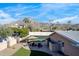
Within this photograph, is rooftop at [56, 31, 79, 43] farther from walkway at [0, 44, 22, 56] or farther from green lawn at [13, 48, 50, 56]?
walkway at [0, 44, 22, 56]

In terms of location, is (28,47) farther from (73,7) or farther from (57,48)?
(73,7)

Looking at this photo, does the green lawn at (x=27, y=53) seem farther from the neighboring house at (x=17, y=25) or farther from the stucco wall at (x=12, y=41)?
the neighboring house at (x=17, y=25)

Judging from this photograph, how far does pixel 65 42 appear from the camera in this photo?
5.35 m

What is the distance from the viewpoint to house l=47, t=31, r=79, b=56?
524 centimetres

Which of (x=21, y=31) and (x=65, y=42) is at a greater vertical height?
(x=21, y=31)

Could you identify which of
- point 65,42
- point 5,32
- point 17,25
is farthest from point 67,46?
point 5,32

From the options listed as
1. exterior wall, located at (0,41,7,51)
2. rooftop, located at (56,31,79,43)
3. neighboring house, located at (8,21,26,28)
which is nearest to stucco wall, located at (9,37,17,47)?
exterior wall, located at (0,41,7,51)

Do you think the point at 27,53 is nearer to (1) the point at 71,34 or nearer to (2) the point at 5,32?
(2) the point at 5,32

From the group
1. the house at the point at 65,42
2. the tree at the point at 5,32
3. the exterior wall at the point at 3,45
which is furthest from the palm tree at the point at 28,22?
the exterior wall at the point at 3,45

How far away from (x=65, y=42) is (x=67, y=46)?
0.09 m

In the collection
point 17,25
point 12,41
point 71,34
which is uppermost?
point 17,25

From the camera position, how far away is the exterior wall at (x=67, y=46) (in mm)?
5249

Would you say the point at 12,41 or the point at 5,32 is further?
the point at 12,41

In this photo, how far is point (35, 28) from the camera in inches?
214
